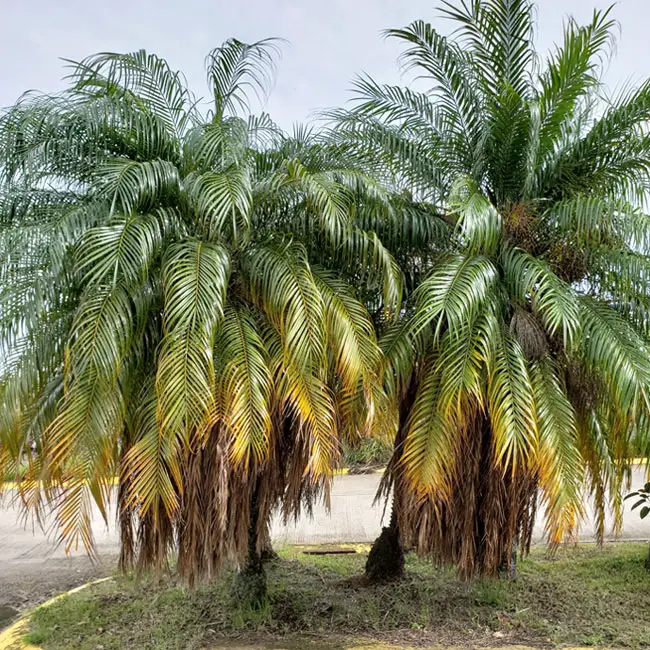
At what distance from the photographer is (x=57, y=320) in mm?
5312

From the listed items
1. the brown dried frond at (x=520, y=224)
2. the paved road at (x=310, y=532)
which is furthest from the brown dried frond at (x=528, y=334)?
the paved road at (x=310, y=532)

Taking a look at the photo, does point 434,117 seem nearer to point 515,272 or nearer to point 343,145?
point 343,145

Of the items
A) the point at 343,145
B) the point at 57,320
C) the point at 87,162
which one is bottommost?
the point at 57,320

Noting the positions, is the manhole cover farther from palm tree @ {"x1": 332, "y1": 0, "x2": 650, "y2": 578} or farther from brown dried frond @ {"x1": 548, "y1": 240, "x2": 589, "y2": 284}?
brown dried frond @ {"x1": 548, "y1": 240, "x2": 589, "y2": 284}

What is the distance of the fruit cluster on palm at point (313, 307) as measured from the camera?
4953mm

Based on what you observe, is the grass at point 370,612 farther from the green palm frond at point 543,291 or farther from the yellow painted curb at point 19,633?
the green palm frond at point 543,291

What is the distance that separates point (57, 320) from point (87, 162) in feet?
4.64

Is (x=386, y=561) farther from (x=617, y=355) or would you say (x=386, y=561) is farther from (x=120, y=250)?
(x=120, y=250)

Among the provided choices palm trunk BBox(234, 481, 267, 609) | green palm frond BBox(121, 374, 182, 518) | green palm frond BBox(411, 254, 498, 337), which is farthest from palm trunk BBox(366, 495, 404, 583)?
green palm frond BBox(121, 374, 182, 518)

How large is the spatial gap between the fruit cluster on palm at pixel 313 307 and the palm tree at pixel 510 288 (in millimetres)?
25

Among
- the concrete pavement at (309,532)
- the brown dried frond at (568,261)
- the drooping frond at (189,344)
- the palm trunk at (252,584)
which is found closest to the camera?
the drooping frond at (189,344)

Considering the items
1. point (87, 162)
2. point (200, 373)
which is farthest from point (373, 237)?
point (87, 162)

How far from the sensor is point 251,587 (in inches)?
261

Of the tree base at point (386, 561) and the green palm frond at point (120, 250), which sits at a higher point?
the green palm frond at point (120, 250)
